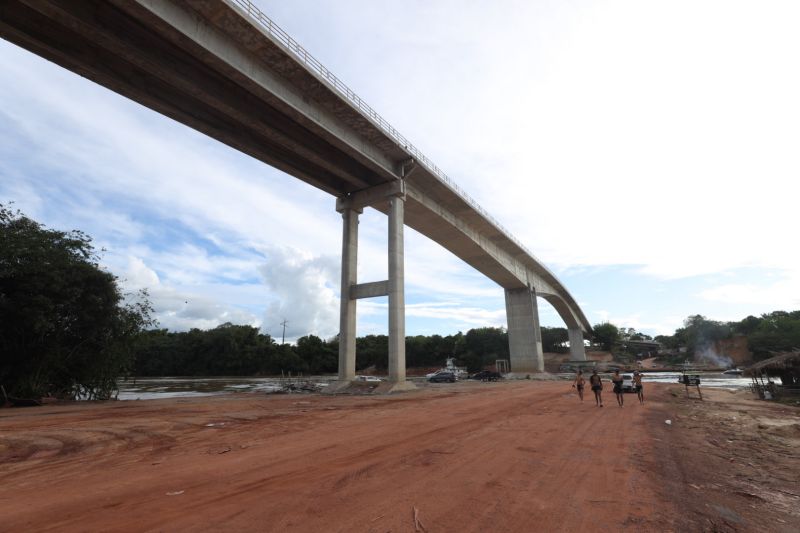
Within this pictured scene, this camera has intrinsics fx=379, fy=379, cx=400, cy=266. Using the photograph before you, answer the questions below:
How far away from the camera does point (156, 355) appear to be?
89.8 m

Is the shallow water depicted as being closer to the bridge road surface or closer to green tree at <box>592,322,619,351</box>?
the bridge road surface

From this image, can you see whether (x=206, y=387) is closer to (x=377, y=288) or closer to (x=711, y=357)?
(x=377, y=288)

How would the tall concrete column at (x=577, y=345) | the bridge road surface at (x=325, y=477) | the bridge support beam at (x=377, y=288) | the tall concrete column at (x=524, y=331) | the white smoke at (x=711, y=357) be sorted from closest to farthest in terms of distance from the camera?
the bridge road surface at (x=325, y=477), the bridge support beam at (x=377, y=288), the tall concrete column at (x=524, y=331), the tall concrete column at (x=577, y=345), the white smoke at (x=711, y=357)

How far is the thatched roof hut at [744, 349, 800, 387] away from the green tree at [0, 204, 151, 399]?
41.7 meters

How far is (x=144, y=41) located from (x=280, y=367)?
7660 centimetres

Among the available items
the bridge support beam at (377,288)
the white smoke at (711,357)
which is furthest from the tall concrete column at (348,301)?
the white smoke at (711,357)

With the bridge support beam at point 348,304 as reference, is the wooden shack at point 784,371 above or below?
below

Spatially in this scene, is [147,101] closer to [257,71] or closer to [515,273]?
[257,71]

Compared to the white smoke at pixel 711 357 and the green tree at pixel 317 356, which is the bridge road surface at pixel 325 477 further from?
the white smoke at pixel 711 357

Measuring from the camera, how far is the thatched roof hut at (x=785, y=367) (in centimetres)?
2498

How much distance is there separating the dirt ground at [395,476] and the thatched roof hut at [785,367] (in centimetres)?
1773

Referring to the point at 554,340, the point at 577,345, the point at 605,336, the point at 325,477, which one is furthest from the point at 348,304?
the point at 605,336

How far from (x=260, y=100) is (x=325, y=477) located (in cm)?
2125

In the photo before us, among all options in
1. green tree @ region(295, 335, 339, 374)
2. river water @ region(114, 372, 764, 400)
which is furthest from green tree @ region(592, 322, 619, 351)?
green tree @ region(295, 335, 339, 374)
